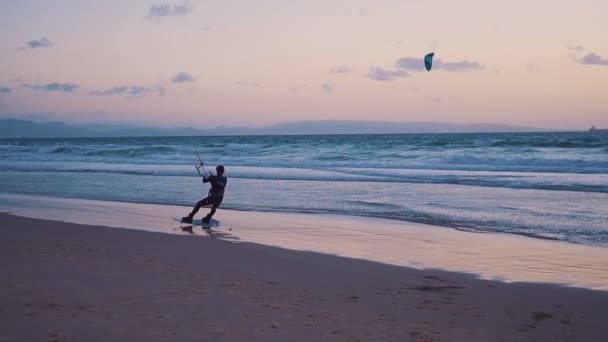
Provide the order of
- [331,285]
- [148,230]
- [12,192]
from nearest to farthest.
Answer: [331,285], [148,230], [12,192]

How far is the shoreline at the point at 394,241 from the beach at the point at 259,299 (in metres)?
0.54

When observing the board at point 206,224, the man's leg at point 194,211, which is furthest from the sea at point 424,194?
the board at point 206,224

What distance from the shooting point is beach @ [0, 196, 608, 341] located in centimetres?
467

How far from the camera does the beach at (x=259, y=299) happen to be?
467cm

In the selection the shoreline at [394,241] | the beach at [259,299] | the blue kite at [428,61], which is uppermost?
the blue kite at [428,61]

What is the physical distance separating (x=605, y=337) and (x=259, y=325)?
2665mm

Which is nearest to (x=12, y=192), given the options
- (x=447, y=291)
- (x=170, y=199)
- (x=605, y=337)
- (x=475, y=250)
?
(x=170, y=199)

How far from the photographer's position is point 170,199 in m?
15.6

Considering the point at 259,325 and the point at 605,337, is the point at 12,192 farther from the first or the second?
the point at 605,337

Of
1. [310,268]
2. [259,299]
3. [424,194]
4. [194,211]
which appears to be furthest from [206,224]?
[424,194]

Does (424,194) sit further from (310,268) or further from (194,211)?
(310,268)

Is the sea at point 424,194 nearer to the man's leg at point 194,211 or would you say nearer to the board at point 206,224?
the man's leg at point 194,211

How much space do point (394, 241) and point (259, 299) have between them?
13.5 feet

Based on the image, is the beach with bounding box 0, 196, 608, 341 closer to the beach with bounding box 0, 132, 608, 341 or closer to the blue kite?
the beach with bounding box 0, 132, 608, 341
